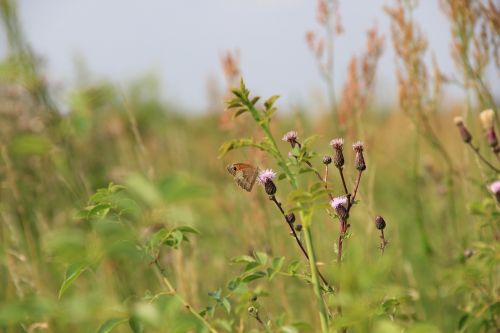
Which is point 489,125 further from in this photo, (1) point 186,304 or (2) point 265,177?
(1) point 186,304

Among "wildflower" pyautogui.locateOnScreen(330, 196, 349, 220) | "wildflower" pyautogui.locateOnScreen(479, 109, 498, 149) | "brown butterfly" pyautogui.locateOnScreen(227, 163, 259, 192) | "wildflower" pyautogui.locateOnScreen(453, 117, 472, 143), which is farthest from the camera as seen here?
"wildflower" pyautogui.locateOnScreen(453, 117, 472, 143)

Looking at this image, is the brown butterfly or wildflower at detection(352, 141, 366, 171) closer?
the brown butterfly

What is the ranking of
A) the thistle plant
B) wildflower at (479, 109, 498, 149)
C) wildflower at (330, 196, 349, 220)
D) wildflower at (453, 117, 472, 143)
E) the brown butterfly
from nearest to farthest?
the thistle plant
the brown butterfly
wildflower at (330, 196, 349, 220)
wildflower at (479, 109, 498, 149)
wildflower at (453, 117, 472, 143)

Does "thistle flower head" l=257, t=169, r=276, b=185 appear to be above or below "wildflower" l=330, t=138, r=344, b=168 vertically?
below

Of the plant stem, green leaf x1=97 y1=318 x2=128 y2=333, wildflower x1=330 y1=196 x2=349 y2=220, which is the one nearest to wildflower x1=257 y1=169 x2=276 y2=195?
wildflower x1=330 y1=196 x2=349 y2=220

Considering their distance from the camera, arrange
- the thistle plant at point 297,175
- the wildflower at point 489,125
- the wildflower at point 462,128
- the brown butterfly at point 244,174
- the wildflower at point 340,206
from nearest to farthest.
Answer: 1. the thistle plant at point 297,175
2. the brown butterfly at point 244,174
3. the wildflower at point 340,206
4. the wildflower at point 489,125
5. the wildflower at point 462,128

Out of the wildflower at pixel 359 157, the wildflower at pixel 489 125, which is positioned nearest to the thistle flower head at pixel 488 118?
the wildflower at pixel 489 125

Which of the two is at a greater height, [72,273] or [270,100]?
[270,100]

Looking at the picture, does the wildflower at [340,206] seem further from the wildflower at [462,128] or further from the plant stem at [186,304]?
the wildflower at [462,128]

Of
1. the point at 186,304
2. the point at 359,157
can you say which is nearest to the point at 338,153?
the point at 359,157

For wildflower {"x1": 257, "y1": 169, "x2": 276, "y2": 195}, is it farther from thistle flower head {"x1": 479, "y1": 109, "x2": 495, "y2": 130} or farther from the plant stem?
thistle flower head {"x1": 479, "y1": 109, "x2": 495, "y2": 130}

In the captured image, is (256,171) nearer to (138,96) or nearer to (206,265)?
(206,265)

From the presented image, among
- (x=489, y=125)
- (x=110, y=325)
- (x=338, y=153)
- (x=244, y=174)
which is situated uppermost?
(x=489, y=125)

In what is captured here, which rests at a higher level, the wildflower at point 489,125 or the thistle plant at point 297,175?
the wildflower at point 489,125
